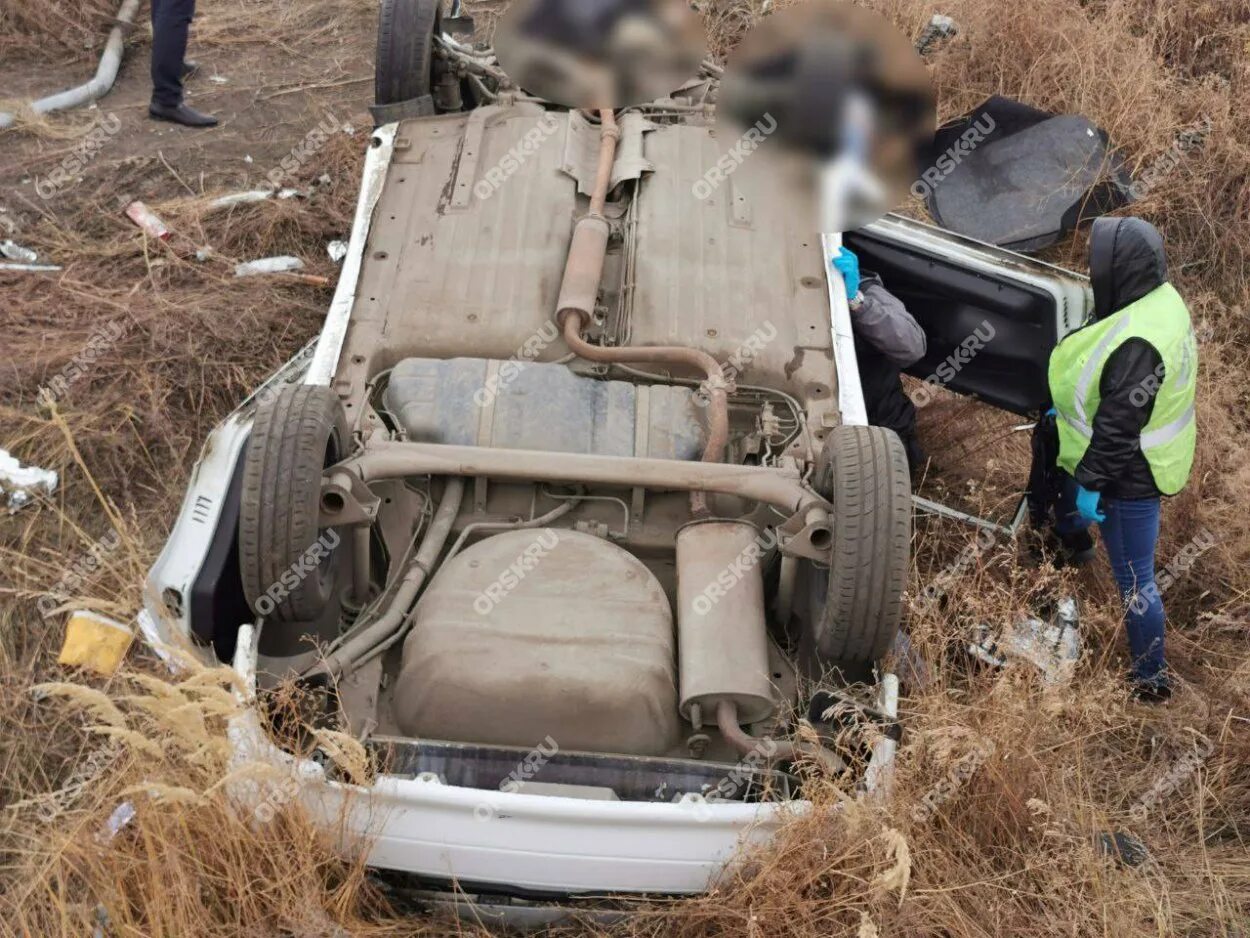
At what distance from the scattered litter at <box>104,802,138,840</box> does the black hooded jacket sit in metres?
3.26

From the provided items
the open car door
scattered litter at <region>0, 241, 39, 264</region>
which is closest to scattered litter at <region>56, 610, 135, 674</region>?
scattered litter at <region>0, 241, 39, 264</region>

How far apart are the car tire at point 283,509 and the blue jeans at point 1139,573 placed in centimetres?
284

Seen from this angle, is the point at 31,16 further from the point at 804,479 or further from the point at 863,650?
the point at 863,650

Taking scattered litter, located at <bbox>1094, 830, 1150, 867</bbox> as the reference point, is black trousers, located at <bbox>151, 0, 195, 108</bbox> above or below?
above

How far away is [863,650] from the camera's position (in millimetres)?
3350

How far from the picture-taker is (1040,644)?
397 centimetres

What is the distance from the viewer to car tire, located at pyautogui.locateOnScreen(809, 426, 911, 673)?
3.27 m

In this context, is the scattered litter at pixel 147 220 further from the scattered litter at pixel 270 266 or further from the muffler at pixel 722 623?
the muffler at pixel 722 623

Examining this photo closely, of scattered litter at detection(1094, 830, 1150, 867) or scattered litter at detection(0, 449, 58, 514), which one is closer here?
scattered litter at detection(1094, 830, 1150, 867)

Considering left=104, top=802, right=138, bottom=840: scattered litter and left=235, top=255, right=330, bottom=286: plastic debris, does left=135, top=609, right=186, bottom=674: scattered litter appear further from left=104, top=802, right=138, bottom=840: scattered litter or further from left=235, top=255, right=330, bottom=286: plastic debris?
left=235, top=255, right=330, bottom=286: plastic debris

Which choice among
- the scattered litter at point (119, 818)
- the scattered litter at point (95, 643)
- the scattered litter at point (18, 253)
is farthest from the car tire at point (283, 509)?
the scattered litter at point (18, 253)

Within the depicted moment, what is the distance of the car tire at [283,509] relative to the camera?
3.29m

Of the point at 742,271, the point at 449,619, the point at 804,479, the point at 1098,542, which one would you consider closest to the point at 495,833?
the point at 449,619

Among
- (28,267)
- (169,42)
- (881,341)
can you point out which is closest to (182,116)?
(169,42)
